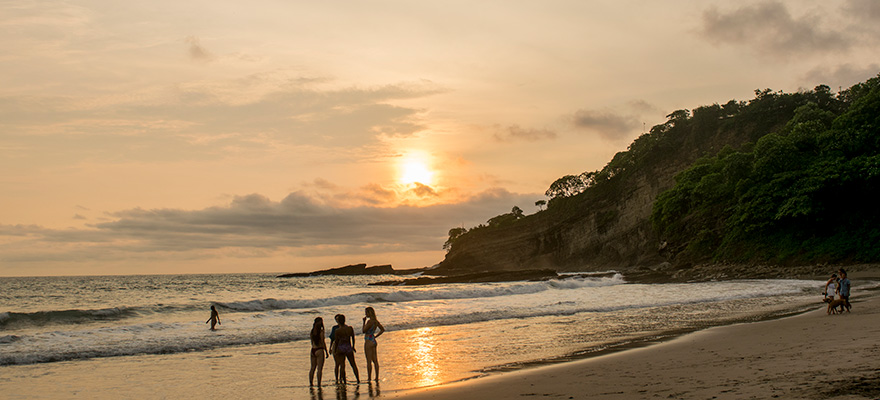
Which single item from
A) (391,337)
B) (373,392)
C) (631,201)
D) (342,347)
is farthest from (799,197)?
(373,392)

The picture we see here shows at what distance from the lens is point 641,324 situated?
63.8 feet

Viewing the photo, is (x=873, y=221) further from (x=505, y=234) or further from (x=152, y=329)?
(x=505, y=234)

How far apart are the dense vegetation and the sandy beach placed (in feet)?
109

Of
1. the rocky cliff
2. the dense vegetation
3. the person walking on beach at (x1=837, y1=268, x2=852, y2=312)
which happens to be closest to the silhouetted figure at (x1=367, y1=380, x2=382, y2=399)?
the person walking on beach at (x1=837, y1=268, x2=852, y2=312)

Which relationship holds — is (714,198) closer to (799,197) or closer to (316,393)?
(799,197)

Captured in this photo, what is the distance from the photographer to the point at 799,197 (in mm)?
43281

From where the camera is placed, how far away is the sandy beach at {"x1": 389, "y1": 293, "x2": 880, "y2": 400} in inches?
283

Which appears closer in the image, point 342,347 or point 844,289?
point 342,347

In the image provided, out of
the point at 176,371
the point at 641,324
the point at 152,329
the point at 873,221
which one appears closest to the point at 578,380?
the point at 176,371

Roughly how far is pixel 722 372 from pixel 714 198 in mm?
52043

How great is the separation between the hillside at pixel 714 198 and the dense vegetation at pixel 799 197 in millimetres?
95

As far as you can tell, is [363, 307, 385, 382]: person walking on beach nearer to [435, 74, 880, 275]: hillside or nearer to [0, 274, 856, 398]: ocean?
[0, 274, 856, 398]: ocean

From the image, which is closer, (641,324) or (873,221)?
(641,324)

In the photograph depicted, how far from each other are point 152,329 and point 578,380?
17720mm
